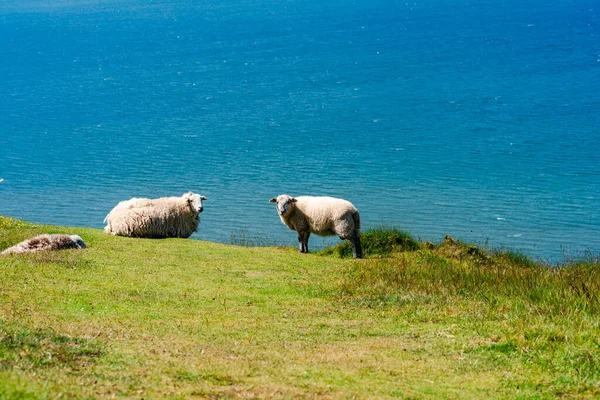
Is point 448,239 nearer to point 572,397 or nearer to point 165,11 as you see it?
point 572,397

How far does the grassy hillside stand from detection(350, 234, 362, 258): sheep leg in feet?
5.76

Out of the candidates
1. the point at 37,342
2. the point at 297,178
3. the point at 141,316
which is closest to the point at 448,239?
the point at 141,316

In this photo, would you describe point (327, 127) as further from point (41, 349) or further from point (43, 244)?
point (41, 349)

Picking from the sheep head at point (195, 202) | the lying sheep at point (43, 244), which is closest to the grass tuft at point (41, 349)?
the lying sheep at point (43, 244)

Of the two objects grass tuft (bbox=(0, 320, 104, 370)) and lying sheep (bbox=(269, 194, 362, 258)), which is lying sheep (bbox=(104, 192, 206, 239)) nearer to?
lying sheep (bbox=(269, 194, 362, 258))

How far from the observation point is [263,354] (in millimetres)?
10500

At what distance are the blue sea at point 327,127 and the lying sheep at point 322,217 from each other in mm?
Answer: 3793

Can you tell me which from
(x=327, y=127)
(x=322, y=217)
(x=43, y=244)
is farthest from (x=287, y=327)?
(x=327, y=127)

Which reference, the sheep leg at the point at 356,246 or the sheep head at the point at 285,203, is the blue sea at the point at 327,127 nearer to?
the sheep leg at the point at 356,246

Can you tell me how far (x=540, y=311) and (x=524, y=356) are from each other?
8.42 feet

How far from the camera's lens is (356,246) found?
21.9 meters

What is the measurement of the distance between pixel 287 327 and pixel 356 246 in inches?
373

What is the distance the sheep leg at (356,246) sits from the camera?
2184cm

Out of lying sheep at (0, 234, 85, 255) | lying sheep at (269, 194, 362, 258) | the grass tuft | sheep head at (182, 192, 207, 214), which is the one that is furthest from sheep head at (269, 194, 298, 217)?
the grass tuft
